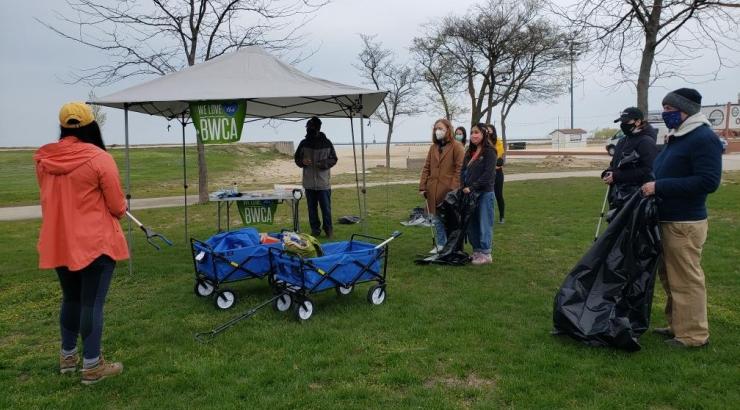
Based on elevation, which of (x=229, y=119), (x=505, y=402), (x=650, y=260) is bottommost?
(x=505, y=402)

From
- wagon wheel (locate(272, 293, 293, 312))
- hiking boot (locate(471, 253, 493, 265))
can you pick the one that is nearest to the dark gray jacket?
hiking boot (locate(471, 253, 493, 265))

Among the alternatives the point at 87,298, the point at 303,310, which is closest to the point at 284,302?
the point at 303,310

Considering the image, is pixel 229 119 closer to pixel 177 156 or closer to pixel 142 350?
pixel 142 350

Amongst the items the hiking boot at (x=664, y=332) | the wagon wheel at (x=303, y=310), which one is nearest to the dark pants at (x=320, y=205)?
the wagon wheel at (x=303, y=310)

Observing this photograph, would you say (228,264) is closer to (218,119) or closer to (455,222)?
(218,119)

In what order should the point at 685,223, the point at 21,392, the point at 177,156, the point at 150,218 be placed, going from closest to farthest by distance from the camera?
the point at 21,392 < the point at 685,223 < the point at 150,218 < the point at 177,156

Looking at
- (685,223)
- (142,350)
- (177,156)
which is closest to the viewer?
(685,223)

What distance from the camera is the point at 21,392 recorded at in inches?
137

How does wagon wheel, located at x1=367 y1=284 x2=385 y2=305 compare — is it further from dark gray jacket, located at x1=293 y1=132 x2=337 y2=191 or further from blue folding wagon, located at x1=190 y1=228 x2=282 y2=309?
dark gray jacket, located at x1=293 y1=132 x2=337 y2=191

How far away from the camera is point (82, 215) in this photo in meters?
3.34

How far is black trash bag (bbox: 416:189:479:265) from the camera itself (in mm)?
6328

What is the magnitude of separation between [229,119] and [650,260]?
4597 mm

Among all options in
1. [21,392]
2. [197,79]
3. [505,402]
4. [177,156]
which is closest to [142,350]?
[21,392]

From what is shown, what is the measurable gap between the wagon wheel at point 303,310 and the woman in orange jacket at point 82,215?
5.06 feet
